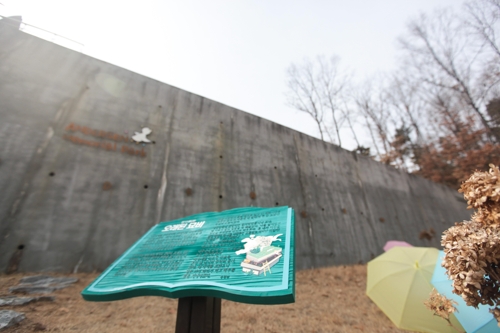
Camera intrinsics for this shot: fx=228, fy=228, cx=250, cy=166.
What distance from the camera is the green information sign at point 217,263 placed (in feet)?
4.79

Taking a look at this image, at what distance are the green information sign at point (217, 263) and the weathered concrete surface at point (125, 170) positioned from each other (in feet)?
9.48

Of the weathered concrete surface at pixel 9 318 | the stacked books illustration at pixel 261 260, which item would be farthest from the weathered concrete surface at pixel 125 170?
the stacked books illustration at pixel 261 260

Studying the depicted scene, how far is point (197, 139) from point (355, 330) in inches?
219

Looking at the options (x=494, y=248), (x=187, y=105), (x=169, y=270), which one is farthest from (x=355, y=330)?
(x=187, y=105)

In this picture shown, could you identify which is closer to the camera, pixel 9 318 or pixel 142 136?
pixel 9 318

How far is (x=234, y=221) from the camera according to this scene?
237 centimetres

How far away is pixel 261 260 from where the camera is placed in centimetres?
162

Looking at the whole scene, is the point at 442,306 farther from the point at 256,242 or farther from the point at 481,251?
the point at 256,242

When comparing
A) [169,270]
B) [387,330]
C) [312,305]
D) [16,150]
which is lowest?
[387,330]

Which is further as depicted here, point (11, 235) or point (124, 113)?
point (124, 113)

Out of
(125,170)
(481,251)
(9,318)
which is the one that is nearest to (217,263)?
(481,251)

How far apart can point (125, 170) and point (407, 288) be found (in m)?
5.97

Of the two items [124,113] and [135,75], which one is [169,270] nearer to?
[124,113]

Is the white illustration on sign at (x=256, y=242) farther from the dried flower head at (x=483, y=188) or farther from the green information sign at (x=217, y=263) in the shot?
the dried flower head at (x=483, y=188)
